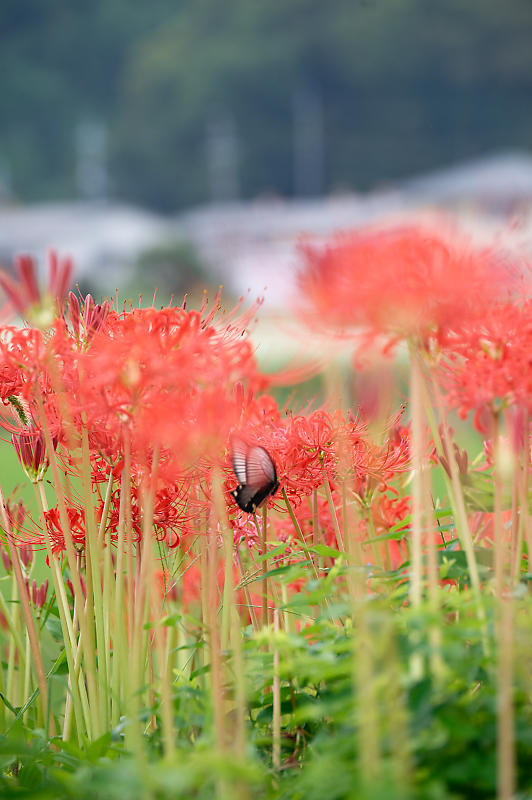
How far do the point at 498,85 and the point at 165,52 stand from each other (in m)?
14.5

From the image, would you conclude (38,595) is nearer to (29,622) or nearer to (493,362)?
(29,622)

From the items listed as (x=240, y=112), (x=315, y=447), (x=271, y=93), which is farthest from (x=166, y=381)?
(x=271, y=93)

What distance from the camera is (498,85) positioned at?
37562 millimetres

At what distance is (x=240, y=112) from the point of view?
130 feet

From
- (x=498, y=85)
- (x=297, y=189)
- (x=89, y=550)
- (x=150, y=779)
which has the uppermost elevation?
(x=498, y=85)

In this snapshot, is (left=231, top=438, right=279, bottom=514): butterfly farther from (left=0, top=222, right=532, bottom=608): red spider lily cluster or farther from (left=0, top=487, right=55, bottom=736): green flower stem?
(left=0, top=487, right=55, bottom=736): green flower stem

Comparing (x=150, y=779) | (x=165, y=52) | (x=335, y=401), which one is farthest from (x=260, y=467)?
(x=165, y=52)

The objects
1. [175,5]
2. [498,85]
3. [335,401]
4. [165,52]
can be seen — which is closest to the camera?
[335,401]

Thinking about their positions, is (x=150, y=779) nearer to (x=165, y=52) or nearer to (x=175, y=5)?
(x=165, y=52)

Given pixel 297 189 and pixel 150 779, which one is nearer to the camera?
pixel 150 779

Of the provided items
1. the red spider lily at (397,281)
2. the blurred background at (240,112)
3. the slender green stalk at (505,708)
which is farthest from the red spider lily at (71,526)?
the blurred background at (240,112)

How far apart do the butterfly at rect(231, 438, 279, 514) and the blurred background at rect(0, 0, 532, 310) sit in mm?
31943

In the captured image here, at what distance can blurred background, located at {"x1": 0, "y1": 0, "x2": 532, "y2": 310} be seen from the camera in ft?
118

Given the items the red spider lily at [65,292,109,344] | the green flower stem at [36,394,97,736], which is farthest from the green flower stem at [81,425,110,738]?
the red spider lily at [65,292,109,344]
